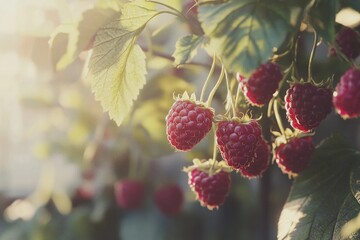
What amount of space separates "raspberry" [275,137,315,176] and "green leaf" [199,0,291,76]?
10.1 inches

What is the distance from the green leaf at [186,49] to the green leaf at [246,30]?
0.10 m

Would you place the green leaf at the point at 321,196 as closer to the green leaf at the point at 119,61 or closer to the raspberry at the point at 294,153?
the raspberry at the point at 294,153

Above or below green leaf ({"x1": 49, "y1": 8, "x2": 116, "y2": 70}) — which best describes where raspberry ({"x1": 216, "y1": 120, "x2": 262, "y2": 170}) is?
below

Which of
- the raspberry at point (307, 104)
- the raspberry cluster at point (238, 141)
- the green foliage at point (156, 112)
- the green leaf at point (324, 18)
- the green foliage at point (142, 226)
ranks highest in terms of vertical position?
the green leaf at point (324, 18)

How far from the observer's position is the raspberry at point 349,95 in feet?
1.92

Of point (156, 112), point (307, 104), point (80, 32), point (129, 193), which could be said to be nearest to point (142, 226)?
point (129, 193)

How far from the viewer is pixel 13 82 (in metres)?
1.94

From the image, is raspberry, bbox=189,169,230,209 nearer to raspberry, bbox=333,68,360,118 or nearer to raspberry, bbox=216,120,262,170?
raspberry, bbox=216,120,262,170

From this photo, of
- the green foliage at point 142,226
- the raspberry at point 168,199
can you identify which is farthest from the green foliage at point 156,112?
the green foliage at point 142,226

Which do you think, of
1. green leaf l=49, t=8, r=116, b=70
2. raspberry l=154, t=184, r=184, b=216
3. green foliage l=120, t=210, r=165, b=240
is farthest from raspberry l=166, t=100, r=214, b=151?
green foliage l=120, t=210, r=165, b=240

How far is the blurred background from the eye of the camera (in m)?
1.50

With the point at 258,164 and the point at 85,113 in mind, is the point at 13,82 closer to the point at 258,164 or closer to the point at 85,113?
the point at 85,113

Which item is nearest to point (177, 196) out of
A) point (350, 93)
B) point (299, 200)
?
point (299, 200)

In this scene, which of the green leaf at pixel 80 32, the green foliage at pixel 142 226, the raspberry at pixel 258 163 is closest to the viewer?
the raspberry at pixel 258 163
